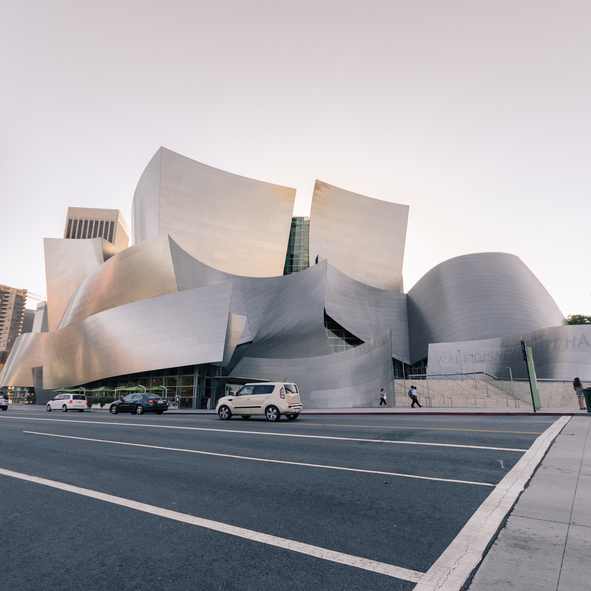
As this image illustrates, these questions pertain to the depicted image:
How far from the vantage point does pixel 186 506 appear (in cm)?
478

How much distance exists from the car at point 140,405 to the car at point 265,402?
29.7 ft

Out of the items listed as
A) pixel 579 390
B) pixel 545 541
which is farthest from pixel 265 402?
pixel 579 390

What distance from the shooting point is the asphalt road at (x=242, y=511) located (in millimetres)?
3102

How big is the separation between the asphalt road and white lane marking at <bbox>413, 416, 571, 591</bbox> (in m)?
0.11

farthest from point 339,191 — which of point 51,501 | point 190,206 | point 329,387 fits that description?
point 51,501

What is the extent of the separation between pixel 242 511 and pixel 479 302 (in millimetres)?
47295

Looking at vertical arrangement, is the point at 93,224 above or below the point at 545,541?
above

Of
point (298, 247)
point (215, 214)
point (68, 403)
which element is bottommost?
point (68, 403)

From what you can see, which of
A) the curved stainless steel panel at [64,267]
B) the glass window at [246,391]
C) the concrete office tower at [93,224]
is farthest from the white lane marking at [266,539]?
the concrete office tower at [93,224]

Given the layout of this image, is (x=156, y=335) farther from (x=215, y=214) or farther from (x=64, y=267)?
Answer: (x=64, y=267)

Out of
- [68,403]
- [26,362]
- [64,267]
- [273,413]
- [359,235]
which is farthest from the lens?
[26,362]

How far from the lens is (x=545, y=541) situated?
3.47 metres

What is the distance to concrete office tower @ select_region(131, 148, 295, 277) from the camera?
50.2 m

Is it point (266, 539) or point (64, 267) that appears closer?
point (266, 539)
